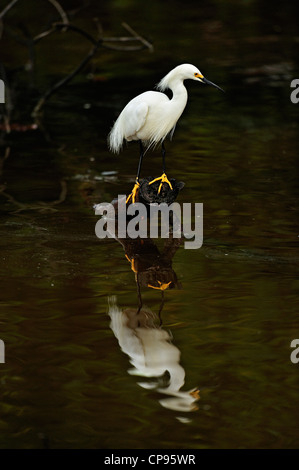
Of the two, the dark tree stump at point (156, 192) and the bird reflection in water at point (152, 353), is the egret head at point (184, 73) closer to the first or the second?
the dark tree stump at point (156, 192)

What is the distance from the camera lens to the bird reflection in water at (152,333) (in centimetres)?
438

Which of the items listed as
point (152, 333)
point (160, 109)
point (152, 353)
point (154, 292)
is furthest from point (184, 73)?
point (152, 353)

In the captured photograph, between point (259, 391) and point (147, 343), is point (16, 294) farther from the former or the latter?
point (259, 391)

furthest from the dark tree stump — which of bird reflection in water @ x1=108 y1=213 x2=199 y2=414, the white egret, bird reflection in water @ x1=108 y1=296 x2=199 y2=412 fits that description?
bird reflection in water @ x1=108 y1=296 x2=199 y2=412

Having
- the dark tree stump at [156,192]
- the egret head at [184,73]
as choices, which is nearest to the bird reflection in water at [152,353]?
the dark tree stump at [156,192]

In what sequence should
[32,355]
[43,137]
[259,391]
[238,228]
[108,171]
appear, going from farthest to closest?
[43,137]
[108,171]
[238,228]
[32,355]
[259,391]

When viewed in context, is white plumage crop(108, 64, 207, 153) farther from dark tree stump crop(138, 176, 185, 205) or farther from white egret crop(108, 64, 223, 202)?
dark tree stump crop(138, 176, 185, 205)

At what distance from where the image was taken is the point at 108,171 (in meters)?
8.61

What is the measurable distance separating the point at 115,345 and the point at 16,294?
3.40 ft

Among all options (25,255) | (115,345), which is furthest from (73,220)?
(115,345)

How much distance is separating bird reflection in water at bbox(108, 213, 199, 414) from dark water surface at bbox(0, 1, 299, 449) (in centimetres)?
1

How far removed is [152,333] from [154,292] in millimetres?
669

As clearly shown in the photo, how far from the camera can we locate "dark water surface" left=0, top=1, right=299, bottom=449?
4.13m

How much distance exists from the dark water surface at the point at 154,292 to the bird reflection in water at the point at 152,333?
1 centimetres
